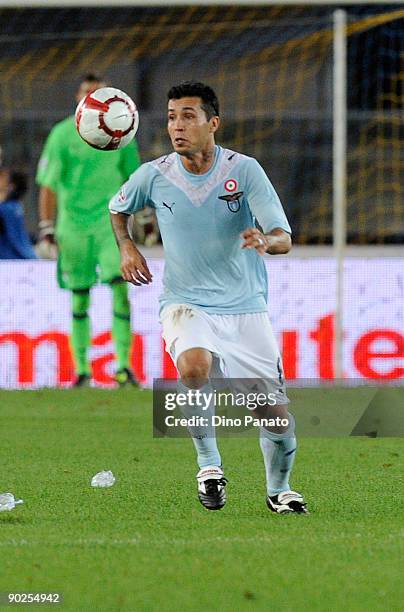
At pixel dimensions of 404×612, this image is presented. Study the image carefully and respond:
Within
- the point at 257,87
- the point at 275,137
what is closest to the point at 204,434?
the point at 257,87

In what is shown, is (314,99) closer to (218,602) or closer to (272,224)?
(272,224)

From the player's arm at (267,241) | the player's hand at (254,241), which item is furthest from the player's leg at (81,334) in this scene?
the player's hand at (254,241)

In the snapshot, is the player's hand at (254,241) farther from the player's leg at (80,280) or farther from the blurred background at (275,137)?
the blurred background at (275,137)

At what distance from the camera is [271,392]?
282 inches

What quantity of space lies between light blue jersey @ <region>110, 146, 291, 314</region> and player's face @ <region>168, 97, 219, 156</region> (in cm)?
14

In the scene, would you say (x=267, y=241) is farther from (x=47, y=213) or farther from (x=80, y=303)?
(x=47, y=213)

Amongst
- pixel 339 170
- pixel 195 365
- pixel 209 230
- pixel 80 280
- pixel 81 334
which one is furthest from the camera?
pixel 339 170

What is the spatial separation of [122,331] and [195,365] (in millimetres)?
6553

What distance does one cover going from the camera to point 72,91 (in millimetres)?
21219

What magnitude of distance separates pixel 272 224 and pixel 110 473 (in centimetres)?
208

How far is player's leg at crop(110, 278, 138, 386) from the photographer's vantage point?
13602mm

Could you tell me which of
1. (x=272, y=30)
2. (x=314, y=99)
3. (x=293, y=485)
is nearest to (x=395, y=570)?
(x=293, y=485)

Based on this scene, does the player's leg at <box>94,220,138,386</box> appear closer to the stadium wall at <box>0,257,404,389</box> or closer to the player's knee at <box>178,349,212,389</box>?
the stadium wall at <box>0,257,404,389</box>

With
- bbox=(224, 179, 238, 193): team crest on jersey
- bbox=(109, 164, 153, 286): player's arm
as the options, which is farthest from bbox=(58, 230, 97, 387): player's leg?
bbox=(224, 179, 238, 193): team crest on jersey
